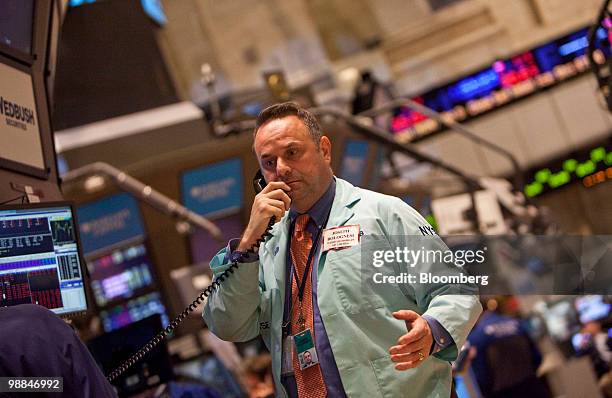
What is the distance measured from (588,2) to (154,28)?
720cm

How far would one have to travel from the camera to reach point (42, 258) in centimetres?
302

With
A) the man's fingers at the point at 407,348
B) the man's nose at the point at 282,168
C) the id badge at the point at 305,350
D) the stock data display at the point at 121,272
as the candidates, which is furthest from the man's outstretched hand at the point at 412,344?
the stock data display at the point at 121,272

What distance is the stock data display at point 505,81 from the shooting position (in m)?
13.8

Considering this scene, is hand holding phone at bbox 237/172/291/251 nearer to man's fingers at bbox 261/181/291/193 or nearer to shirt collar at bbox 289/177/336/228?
man's fingers at bbox 261/181/291/193

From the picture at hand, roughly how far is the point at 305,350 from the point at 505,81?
12.1m

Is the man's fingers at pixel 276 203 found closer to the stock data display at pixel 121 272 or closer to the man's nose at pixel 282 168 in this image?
the man's nose at pixel 282 168

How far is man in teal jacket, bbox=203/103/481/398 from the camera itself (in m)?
2.26

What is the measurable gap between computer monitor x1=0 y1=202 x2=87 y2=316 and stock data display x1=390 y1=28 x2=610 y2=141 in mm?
10906

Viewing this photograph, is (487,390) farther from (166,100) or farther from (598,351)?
(166,100)

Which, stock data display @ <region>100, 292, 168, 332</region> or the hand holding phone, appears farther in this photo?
stock data display @ <region>100, 292, 168, 332</region>

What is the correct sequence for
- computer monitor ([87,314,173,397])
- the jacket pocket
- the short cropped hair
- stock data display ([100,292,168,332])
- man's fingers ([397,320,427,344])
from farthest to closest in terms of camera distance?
stock data display ([100,292,168,332]) → computer monitor ([87,314,173,397]) → the short cropped hair → the jacket pocket → man's fingers ([397,320,427,344])

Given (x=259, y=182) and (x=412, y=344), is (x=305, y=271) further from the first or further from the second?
(x=412, y=344)

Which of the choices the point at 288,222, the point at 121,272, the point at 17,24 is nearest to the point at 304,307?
the point at 288,222

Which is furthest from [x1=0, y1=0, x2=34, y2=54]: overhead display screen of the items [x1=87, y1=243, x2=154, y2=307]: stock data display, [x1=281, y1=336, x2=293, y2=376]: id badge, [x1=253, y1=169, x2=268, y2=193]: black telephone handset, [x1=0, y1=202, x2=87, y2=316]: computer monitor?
[x1=87, y1=243, x2=154, y2=307]: stock data display
